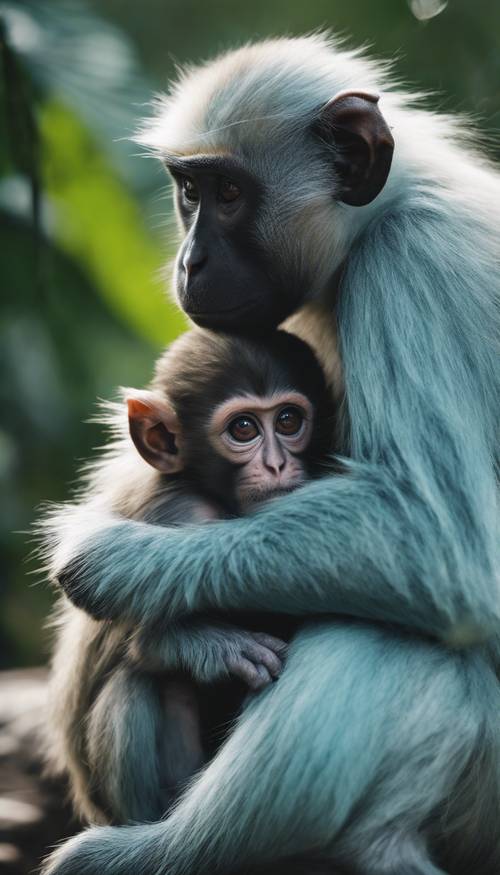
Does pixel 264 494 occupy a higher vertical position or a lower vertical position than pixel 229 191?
lower

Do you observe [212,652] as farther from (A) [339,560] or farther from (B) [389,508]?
(B) [389,508]

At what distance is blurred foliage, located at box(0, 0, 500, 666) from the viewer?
7.01m

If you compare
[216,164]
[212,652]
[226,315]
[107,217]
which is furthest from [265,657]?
[107,217]

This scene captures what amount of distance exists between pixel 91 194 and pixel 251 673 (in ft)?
16.5

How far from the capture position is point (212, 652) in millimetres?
4152

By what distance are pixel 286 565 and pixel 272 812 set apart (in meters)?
0.80

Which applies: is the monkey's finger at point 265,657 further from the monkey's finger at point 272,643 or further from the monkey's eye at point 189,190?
the monkey's eye at point 189,190

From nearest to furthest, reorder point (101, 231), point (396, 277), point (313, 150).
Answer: point (396, 277) < point (313, 150) < point (101, 231)

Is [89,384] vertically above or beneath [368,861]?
above

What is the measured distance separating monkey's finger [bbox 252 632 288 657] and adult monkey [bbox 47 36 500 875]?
0.29ft

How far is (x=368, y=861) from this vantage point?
3.91m

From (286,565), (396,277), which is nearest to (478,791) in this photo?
(286,565)

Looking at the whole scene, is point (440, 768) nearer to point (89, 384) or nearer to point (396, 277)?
point (396, 277)

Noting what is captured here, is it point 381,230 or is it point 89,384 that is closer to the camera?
point 381,230
